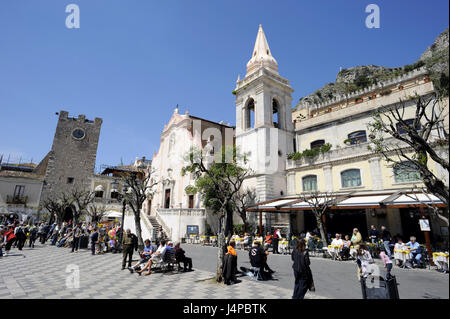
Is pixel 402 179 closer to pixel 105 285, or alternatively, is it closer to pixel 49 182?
pixel 105 285

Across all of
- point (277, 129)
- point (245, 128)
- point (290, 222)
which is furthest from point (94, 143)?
point (290, 222)

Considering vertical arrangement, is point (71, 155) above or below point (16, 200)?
above

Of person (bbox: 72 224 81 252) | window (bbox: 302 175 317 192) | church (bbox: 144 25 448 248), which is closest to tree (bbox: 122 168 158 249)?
person (bbox: 72 224 81 252)

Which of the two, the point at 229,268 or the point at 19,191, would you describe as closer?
the point at 229,268

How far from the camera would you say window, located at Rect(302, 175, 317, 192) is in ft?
67.3

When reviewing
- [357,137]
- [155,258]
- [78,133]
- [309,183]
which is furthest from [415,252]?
[78,133]

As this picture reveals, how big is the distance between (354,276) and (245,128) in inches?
761

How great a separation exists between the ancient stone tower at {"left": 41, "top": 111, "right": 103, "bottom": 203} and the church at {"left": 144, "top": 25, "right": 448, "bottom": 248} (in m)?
13.5

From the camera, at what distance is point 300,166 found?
71.2 feet

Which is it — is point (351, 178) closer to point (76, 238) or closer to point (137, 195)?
point (137, 195)

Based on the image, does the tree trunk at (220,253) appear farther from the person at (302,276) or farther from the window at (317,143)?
the window at (317,143)

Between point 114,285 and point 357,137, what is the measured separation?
20.1 m

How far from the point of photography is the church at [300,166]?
15.8m

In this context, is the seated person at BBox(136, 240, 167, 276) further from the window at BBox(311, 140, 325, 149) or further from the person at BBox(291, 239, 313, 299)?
the window at BBox(311, 140, 325, 149)
